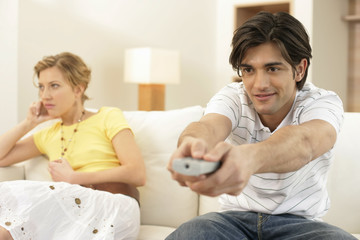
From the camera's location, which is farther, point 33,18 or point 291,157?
point 33,18

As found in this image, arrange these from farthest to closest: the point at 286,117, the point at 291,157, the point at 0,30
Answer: the point at 0,30 < the point at 286,117 < the point at 291,157

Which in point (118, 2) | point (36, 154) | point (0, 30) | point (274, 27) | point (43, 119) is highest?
point (118, 2)

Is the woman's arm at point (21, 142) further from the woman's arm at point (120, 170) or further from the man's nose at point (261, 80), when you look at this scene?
the man's nose at point (261, 80)

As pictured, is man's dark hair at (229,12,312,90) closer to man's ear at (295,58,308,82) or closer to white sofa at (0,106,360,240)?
man's ear at (295,58,308,82)

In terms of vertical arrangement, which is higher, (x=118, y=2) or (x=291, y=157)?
(x=118, y=2)

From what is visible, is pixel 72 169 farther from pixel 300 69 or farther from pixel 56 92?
pixel 300 69

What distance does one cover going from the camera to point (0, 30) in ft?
11.2

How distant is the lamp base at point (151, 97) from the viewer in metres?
4.16

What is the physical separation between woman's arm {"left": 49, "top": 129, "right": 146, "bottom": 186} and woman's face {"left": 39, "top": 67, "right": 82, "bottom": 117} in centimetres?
27

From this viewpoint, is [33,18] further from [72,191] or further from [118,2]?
[72,191]

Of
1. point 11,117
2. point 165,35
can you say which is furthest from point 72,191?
point 165,35

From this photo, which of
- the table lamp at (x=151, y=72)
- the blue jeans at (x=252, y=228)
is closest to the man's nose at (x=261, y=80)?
the blue jeans at (x=252, y=228)

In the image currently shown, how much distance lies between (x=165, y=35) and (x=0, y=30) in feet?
→ 5.67

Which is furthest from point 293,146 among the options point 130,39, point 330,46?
point 330,46
